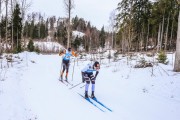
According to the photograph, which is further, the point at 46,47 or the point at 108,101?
the point at 46,47

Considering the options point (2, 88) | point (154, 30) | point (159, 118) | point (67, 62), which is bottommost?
point (159, 118)

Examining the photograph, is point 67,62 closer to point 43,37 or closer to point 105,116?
point 105,116

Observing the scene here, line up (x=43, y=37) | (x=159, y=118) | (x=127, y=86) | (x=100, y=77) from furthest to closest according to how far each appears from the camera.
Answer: (x=43, y=37)
(x=100, y=77)
(x=127, y=86)
(x=159, y=118)

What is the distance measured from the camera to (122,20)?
32844mm

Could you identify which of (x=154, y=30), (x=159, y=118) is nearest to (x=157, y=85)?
(x=159, y=118)

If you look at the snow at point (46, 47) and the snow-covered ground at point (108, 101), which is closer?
the snow-covered ground at point (108, 101)

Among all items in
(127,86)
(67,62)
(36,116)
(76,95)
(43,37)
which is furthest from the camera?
(43,37)

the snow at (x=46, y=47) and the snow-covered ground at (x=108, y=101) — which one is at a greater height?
the snow at (x=46, y=47)

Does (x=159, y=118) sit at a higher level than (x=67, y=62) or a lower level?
lower

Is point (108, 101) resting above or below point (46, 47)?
below

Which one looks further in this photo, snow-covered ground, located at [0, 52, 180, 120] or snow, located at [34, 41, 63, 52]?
snow, located at [34, 41, 63, 52]

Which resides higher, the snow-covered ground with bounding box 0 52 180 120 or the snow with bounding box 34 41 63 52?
the snow with bounding box 34 41 63 52

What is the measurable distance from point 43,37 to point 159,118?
77151mm

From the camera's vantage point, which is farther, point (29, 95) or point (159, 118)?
point (29, 95)
